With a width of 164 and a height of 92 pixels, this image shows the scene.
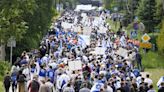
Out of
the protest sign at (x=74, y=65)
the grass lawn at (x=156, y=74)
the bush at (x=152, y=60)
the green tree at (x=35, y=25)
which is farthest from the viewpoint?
the green tree at (x=35, y=25)

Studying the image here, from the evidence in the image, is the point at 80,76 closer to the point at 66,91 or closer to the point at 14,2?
the point at 66,91

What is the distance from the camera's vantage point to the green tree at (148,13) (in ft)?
220

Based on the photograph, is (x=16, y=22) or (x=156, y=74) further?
(x=156, y=74)

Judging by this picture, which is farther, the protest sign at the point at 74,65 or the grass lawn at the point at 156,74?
the grass lawn at the point at 156,74

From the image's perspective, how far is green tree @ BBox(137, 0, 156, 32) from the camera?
66.9 metres

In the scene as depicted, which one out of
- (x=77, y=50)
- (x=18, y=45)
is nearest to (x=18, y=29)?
(x=77, y=50)

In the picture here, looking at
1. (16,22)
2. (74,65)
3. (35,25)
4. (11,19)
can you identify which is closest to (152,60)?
(35,25)

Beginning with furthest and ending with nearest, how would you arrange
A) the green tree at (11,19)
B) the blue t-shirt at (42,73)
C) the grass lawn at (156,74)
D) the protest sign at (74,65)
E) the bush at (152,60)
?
the bush at (152,60)
the grass lawn at (156,74)
the green tree at (11,19)
the protest sign at (74,65)
the blue t-shirt at (42,73)

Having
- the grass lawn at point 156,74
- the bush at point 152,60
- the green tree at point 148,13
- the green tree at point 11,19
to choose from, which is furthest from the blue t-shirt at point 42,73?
the green tree at point 148,13

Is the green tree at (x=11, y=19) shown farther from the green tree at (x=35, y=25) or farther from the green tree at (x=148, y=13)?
the green tree at (x=148, y=13)

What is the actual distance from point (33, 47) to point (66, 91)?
1055 inches

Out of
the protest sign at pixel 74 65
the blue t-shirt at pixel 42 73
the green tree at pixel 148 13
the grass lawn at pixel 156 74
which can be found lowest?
the green tree at pixel 148 13

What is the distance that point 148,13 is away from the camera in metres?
67.6

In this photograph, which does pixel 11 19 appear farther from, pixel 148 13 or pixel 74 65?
pixel 148 13
